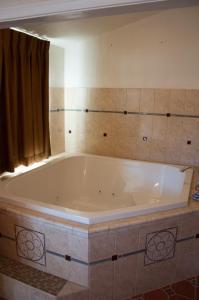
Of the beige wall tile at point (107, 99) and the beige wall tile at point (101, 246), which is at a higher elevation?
the beige wall tile at point (107, 99)

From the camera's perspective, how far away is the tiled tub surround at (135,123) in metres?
2.89

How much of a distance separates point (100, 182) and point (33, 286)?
160cm

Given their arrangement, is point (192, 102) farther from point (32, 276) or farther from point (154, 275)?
point (32, 276)

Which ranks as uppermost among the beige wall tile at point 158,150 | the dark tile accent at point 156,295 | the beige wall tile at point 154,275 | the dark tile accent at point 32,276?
the beige wall tile at point 158,150

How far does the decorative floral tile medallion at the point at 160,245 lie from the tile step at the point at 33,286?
0.50m

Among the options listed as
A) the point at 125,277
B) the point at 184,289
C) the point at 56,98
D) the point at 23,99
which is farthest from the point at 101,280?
the point at 56,98

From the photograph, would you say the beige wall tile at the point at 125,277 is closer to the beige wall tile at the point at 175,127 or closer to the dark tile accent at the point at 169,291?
the dark tile accent at the point at 169,291

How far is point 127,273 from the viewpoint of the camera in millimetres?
1694

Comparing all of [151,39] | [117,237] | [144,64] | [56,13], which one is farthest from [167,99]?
[56,13]

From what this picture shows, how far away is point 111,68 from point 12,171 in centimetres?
176

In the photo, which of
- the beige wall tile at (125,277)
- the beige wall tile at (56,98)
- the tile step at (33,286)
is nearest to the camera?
the tile step at (33,286)

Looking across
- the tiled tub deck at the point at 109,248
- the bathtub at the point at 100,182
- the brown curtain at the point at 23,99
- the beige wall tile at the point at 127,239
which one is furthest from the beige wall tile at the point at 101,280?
the brown curtain at the point at 23,99

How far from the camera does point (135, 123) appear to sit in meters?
3.10

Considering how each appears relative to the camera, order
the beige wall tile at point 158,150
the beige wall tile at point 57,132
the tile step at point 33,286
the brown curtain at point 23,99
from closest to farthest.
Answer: the tile step at point 33,286, the brown curtain at point 23,99, the beige wall tile at point 158,150, the beige wall tile at point 57,132
